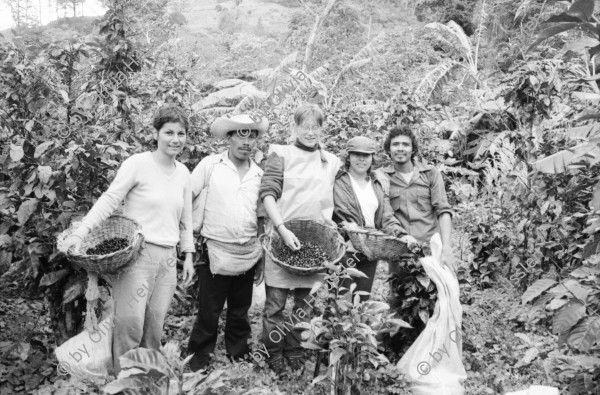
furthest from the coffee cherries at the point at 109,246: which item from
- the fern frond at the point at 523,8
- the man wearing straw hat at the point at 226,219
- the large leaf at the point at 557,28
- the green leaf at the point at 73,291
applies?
the fern frond at the point at 523,8

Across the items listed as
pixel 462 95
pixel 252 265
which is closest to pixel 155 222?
pixel 252 265

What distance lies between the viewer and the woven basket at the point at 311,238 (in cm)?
326

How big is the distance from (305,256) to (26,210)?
161 cm

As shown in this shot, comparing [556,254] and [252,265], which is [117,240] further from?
[556,254]

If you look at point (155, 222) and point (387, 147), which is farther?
point (387, 147)

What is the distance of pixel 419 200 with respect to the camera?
3684mm

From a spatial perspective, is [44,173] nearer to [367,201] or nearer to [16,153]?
[16,153]

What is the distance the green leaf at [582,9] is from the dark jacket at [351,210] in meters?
1.83

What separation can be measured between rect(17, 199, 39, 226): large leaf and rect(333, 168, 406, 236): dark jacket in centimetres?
177

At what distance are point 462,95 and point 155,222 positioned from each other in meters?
12.3

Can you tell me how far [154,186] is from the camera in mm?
2992

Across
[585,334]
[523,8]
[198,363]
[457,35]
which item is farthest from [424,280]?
[523,8]

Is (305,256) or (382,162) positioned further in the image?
(382,162)

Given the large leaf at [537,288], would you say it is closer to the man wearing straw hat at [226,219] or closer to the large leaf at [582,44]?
the large leaf at [582,44]
